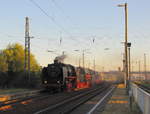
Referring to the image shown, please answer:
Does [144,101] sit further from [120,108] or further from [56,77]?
[56,77]

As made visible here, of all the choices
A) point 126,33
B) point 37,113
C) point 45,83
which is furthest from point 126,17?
point 37,113

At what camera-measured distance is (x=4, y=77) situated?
5306 cm

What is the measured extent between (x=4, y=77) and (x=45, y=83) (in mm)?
21134

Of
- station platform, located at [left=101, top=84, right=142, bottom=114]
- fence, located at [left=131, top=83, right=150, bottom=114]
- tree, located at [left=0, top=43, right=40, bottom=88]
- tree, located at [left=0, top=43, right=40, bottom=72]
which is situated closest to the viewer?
fence, located at [left=131, top=83, right=150, bottom=114]

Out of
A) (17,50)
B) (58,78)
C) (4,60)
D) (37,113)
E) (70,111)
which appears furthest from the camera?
(17,50)

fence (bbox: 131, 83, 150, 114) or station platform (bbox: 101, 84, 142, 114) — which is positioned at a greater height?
fence (bbox: 131, 83, 150, 114)

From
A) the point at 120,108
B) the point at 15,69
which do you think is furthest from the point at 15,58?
the point at 120,108

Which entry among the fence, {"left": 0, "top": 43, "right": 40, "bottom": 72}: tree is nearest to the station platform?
the fence

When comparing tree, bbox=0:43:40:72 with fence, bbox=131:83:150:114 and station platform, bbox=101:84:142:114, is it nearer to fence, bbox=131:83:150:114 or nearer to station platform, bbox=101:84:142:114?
station platform, bbox=101:84:142:114

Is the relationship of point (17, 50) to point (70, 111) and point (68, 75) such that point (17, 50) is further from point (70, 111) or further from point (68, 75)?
point (70, 111)

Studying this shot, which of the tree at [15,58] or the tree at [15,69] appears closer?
the tree at [15,69]

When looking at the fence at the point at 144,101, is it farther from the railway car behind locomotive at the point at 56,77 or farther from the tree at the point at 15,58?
the tree at the point at 15,58

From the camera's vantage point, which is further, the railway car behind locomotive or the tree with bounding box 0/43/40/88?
the tree with bounding box 0/43/40/88

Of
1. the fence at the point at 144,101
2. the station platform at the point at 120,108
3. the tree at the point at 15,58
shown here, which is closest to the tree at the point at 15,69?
the tree at the point at 15,58
